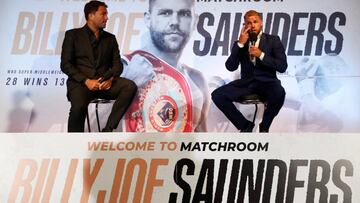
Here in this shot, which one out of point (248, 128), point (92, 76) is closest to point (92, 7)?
point (92, 76)

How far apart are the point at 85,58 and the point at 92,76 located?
0.34 ft

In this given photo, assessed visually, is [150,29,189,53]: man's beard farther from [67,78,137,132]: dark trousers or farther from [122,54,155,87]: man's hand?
[67,78,137,132]: dark trousers

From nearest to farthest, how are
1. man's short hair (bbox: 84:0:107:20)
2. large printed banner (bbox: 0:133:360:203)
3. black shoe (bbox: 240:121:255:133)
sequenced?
large printed banner (bbox: 0:133:360:203) → black shoe (bbox: 240:121:255:133) → man's short hair (bbox: 84:0:107:20)

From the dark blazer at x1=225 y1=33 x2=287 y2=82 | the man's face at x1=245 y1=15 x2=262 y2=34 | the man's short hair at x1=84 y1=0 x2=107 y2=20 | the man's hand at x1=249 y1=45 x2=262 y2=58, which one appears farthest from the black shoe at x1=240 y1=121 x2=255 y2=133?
the man's short hair at x1=84 y1=0 x2=107 y2=20

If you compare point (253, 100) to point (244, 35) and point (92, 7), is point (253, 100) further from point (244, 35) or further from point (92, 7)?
point (92, 7)

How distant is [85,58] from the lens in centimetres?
272

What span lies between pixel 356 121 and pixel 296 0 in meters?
0.71

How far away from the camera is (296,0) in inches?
110

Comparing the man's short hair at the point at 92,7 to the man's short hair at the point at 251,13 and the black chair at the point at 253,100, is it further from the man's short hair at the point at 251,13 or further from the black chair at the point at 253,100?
the black chair at the point at 253,100

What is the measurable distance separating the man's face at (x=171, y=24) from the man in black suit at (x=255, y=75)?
0.91ft

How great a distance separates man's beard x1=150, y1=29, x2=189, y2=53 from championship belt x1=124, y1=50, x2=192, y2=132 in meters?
0.08

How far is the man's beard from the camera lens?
278 cm

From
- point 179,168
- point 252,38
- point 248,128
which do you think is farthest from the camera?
point 252,38

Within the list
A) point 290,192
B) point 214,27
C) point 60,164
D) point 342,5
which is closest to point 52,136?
point 60,164
